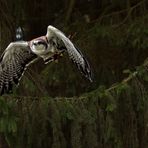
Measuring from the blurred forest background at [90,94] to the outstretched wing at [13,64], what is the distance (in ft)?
0.80

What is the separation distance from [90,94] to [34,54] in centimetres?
111

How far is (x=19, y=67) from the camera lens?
4.45 m

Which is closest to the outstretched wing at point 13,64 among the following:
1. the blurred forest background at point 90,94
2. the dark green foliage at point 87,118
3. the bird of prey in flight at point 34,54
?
the bird of prey in flight at point 34,54

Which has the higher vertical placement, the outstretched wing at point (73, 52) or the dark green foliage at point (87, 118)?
the outstretched wing at point (73, 52)

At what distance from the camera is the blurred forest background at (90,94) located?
5.07 meters

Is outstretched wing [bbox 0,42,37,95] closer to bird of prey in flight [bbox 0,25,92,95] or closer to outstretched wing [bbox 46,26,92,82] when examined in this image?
bird of prey in flight [bbox 0,25,92,95]

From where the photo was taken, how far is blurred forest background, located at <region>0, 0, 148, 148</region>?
5066 millimetres

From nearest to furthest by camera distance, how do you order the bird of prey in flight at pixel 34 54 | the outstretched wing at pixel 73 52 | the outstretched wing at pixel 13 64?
the outstretched wing at pixel 73 52 < the bird of prey in flight at pixel 34 54 < the outstretched wing at pixel 13 64

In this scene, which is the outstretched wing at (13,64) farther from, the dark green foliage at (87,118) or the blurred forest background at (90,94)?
the dark green foliage at (87,118)

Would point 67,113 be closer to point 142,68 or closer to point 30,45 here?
point 142,68

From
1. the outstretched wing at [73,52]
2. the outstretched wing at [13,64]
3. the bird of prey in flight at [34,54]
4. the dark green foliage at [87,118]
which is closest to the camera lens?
the outstretched wing at [73,52]

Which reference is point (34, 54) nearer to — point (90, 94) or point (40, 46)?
point (40, 46)

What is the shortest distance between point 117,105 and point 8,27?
4.17 feet

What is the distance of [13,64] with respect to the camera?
445 centimetres
